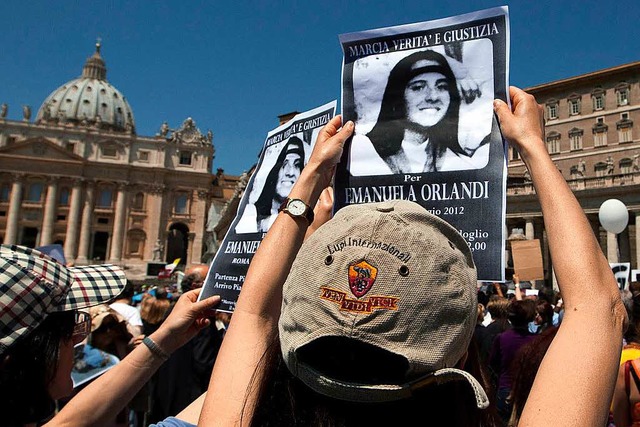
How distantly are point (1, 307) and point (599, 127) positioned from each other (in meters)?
41.0

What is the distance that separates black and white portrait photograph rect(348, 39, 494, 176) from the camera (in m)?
2.11

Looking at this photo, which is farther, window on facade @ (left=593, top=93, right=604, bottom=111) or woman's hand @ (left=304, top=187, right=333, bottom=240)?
window on facade @ (left=593, top=93, right=604, bottom=111)

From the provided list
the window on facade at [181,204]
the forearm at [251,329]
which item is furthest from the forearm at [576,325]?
the window on facade at [181,204]

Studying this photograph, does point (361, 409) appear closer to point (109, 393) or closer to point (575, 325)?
point (575, 325)

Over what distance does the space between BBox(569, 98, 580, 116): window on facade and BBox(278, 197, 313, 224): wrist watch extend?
1638 inches

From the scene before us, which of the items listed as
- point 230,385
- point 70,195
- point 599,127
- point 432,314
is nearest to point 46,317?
point 230,385

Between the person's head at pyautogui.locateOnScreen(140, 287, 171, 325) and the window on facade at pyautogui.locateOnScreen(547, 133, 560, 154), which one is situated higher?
the window on facade at pyautogui.locateOnScreen(547, 133, 560, 154)

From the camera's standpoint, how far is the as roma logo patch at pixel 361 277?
3.42 feet

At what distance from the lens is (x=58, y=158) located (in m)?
69.2

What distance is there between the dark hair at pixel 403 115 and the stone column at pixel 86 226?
236 feet

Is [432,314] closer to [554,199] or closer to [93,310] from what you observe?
[554,199]

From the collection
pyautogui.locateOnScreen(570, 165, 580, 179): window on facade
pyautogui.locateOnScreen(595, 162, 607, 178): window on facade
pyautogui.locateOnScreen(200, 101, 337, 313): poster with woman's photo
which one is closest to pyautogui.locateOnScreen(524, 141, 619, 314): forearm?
pyautogui.locateOnScreen(200, 101, 337, 313): poster with woman's photo

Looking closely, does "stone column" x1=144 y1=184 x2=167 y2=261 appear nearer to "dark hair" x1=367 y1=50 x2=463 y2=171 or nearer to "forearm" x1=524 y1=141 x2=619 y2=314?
"dark hair" x1=367 y1=50 x2=463 y2=171

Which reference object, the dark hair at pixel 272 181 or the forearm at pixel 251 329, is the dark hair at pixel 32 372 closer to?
the forearm at pixel 251 329
